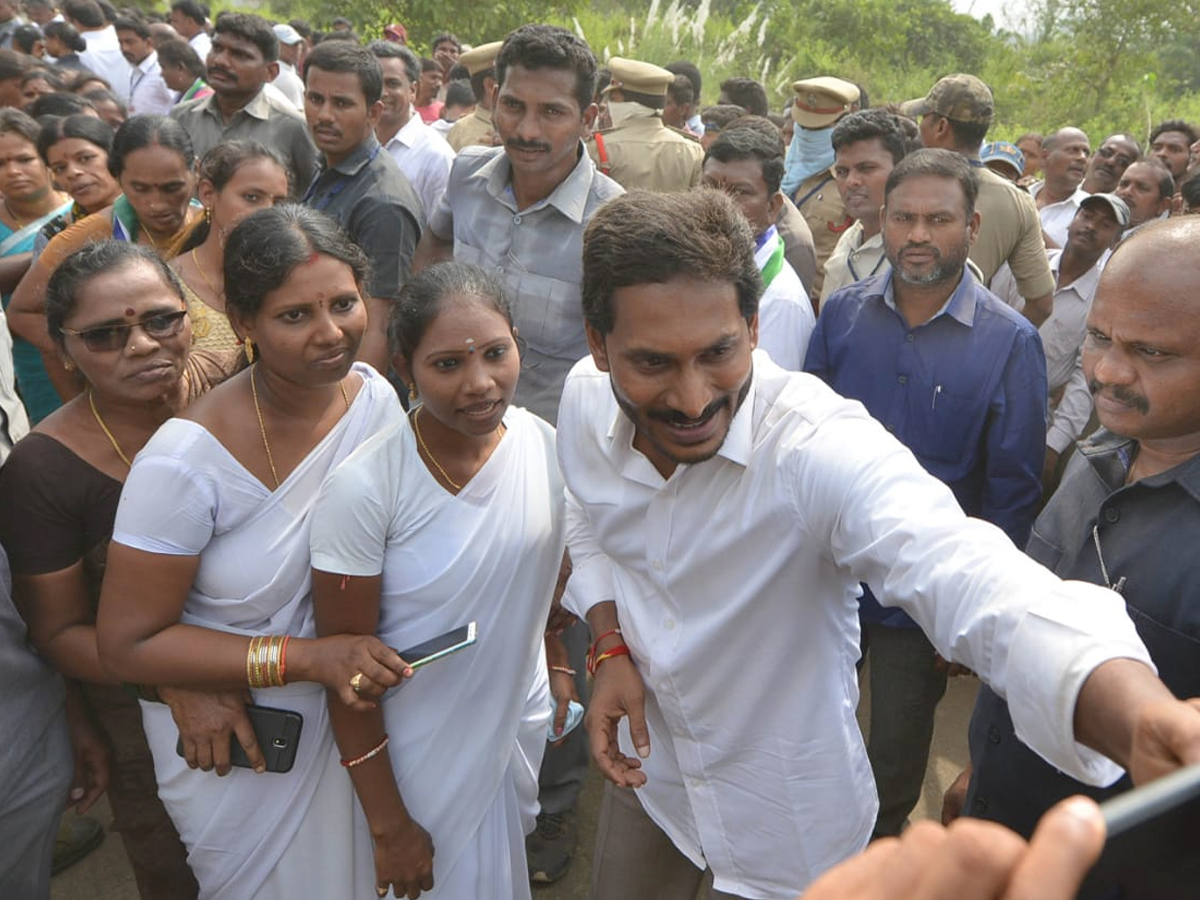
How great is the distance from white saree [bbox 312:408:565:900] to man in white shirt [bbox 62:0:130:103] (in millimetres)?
8911

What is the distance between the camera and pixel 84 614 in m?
2.06

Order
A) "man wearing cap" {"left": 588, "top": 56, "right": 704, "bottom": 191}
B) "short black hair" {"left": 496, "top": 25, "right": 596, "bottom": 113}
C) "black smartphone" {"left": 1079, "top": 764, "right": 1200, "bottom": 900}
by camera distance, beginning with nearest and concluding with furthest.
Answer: "black smartphone" {"left": 1079, "top": 764, "right": 1200, "bottom": 900}, "short black hair" {"left": 496, "top": 25, "right": 596, "bottom": 113}, "man wearing cap" {"left": 588, "top": 56, "right": 704, "bottom": 191}

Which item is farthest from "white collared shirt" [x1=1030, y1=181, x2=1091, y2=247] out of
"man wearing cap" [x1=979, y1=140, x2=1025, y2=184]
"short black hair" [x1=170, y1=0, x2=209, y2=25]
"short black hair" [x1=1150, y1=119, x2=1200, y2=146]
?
"short black hair" [x1=170, y1=0, x2=209, y2=25]

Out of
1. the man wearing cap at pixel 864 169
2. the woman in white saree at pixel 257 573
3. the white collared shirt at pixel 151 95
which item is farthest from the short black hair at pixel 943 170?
the white collared shirt at pixel 151 95

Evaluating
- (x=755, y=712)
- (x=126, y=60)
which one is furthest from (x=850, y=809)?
(x=126, y=60)

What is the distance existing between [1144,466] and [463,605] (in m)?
1.36

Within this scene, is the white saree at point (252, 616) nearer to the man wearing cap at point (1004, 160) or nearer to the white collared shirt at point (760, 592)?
the white collared shirt at point (760, 592)

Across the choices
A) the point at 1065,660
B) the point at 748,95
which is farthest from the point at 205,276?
the point at 748,95

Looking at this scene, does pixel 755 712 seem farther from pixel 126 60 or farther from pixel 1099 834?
pixel 126 60

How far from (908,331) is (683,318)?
146 centimetres

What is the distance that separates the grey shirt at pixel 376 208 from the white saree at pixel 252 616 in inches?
53.2

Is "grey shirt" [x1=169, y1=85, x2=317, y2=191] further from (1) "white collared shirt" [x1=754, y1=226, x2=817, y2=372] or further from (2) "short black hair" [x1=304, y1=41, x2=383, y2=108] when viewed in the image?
(1) "white collared shirt" [x1=754, y1=226, x2=817, y2=372]

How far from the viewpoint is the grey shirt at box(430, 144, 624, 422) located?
324 centimetres

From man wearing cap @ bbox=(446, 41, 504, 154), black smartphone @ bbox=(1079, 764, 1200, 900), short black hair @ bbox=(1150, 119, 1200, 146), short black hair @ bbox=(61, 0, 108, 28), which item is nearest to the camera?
black smartphone @ bbox=(1079, 764, 1200, 900)
